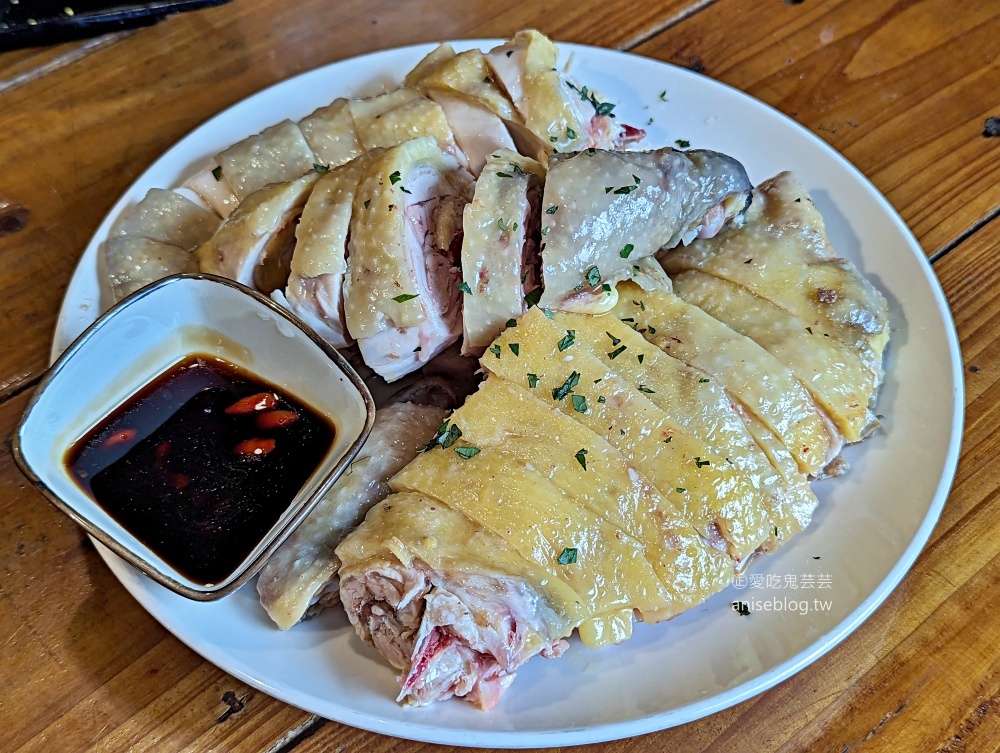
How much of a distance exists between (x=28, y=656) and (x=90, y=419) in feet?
2.25

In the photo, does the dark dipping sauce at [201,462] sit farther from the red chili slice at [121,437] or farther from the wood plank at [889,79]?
the wood plank at [889,79]

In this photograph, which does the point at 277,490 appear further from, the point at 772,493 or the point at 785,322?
the point at 785,322

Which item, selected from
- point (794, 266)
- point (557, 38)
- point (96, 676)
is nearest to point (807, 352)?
point (794, 266)

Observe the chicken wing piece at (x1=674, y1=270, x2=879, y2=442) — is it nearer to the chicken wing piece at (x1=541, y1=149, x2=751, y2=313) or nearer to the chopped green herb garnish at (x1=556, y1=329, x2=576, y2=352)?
the chicken wing piece at (x1=541, y1=149, x2=751, y2=313)

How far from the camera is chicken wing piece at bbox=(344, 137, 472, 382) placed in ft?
8.05

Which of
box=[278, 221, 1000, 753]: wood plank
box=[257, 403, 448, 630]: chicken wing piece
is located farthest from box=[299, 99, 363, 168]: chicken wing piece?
box=[278, 221, 1000, 753]: wood plank

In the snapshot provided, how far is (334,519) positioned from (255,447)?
1.03ft

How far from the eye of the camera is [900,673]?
241cm

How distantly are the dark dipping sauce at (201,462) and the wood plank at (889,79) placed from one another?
98.8 inches

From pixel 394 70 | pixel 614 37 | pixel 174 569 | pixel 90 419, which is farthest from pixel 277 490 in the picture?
pixel 614 37

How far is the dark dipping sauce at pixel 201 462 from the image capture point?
2.22 meters

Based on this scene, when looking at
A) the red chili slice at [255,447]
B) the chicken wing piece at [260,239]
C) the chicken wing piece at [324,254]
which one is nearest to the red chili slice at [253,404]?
the red chili slice at [255,447]

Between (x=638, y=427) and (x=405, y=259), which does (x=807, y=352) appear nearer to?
(x=638, y=427)

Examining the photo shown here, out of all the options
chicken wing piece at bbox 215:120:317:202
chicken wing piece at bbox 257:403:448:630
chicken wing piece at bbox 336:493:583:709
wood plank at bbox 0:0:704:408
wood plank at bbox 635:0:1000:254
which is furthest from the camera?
wood plank at bbox 635:0:1000:254
